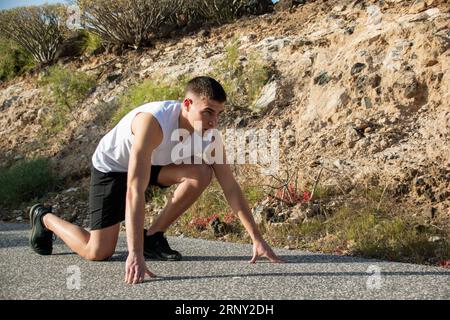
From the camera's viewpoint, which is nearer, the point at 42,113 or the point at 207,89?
the point at 207,89

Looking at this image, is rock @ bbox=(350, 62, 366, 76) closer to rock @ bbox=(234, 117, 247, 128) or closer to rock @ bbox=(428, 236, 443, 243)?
rock @ bbox=(234, 117, 247, 128)

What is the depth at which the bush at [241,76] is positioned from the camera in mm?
9391

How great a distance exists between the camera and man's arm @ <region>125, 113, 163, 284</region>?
161 inches

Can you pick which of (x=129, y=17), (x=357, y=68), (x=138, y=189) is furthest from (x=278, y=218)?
(x=129, y=17)

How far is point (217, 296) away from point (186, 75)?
703 cm

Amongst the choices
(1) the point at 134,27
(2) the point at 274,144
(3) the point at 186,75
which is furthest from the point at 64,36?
(2) the point at 274,144

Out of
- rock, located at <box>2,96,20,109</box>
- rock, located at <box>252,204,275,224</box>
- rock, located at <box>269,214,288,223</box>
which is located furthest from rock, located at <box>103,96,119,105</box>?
rock, located at <box>269,214,288,223</box>

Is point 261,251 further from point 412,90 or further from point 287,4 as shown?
point 287,4

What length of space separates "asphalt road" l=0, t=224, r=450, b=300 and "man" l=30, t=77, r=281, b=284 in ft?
0.52

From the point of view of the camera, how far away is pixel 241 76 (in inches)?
383

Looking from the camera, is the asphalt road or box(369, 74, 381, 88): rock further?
box(369, 74, 381, 88): rock

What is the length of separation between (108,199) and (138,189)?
0.85m

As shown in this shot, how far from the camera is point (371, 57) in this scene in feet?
27.5
